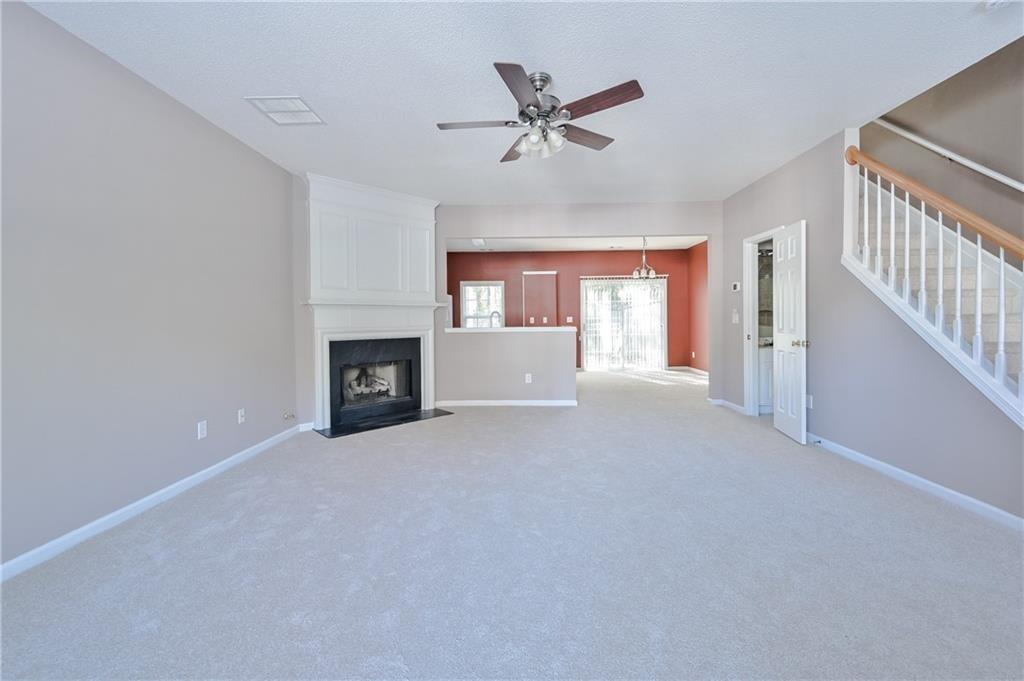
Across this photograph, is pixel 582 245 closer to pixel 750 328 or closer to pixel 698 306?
pixel 698 306

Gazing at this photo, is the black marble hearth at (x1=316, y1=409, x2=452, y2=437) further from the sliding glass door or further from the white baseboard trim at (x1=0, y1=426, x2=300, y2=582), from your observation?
the sliding glass door

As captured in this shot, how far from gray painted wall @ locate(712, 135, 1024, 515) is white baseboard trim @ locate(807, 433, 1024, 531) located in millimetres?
34

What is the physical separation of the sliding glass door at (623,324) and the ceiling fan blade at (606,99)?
6312mm

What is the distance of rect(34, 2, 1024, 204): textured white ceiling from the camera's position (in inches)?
79.6

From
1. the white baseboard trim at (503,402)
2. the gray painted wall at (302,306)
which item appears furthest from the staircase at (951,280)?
the gray painted wall at (302,306)

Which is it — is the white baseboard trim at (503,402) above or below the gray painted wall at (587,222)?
below

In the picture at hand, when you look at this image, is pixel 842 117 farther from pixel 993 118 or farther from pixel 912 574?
pixel 912 574

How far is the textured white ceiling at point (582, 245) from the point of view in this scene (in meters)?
7.57

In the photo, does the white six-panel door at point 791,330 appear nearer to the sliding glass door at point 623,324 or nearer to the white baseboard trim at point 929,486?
the white baseboard trim at point 929,486

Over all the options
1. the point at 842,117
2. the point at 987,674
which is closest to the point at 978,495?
the point at 987,674

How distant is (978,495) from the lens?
7.62 feet

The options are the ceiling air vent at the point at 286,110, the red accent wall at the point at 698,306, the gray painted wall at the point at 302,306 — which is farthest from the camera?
the red accent wall at the point at 698,306

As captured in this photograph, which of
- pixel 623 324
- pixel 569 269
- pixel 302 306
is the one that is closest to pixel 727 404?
pixel 623 324

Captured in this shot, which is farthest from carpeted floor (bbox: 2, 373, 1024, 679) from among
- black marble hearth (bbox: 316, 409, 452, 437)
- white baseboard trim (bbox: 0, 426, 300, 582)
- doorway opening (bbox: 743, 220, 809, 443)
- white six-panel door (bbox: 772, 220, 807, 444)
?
black marble hearth (bbox: 316, 409, 452, 437)
